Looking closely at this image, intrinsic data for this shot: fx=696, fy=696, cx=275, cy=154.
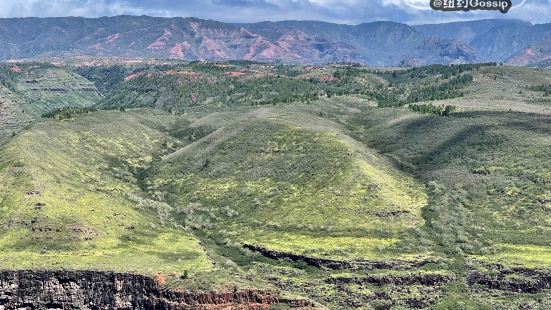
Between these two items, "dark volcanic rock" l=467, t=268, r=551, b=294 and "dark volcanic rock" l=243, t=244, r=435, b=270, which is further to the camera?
"dark volcanic rock" l=243, t=244, r=435, b=270

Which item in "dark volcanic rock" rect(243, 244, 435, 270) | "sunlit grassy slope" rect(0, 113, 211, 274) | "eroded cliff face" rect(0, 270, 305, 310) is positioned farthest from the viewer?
"dark volcanic rock" rect(243, 244, 435, 270)

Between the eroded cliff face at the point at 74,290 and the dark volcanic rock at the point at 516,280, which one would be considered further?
the dark volcanic rock at the point at 516,280

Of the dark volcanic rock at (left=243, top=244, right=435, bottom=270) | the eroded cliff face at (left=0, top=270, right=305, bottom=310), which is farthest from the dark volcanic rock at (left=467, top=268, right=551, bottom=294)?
the eroded cliff face at (left=0, top=270, right=305, bottom=310)

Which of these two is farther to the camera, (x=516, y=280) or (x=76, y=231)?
(x=76, y=231)

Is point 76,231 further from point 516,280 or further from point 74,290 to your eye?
point 516,280

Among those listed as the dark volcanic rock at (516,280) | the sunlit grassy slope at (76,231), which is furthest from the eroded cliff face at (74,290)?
the dark volcanic rock at (516,280)

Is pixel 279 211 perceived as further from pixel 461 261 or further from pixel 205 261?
pixel 461 261

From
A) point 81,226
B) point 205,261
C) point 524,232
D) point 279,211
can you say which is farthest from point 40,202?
point 524,232

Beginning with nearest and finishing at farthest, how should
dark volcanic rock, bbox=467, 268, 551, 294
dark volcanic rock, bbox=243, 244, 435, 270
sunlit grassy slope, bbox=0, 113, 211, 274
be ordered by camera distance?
dark volcanic rock, bbox=467, 268, 551, 294
sunlit grassy slope, bbox=0, 113, 211, 274
dark volcanic rock, bbox=243, 244, 435, 270

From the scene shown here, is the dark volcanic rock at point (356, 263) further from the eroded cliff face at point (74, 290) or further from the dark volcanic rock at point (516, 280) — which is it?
the eroded cliff face at point (74, 290)

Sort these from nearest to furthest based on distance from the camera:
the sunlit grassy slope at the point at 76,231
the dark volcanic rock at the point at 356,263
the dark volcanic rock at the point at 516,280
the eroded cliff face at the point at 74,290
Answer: the eroded cliff face at the point at 74,290 → the dark volcanic rock at the point at 516,280 → the sunlit grassy slope at the point at 76,231 → the dark volcanic rock at the point at 356,263

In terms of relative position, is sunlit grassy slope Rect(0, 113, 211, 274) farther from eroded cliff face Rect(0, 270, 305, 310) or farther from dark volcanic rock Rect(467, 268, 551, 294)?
dark volcanic rock Rect(467, 268, 551, 294)

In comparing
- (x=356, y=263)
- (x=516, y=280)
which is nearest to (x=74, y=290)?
(x=356, y=263)
